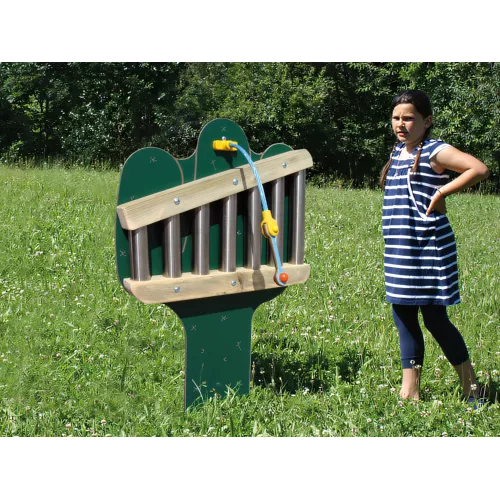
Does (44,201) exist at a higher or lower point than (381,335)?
higher

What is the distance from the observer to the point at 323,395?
318 centimetres

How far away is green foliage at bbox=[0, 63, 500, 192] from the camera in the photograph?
4.57m

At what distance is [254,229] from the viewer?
286cm

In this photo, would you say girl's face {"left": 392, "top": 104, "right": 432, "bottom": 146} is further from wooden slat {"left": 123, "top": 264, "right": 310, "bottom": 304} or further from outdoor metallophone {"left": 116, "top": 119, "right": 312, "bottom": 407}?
wooden slat {"left": 123, "top": 264, "right": 310, "bottom": 304}

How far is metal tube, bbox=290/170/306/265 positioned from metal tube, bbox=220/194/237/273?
1.20ft

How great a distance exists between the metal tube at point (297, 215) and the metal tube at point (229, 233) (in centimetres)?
37

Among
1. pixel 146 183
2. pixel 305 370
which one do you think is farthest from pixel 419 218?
pixel 146 183

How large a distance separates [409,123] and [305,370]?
56.3 inches

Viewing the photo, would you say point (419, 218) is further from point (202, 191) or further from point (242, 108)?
point (242, 108)

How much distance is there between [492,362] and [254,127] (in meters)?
3.66

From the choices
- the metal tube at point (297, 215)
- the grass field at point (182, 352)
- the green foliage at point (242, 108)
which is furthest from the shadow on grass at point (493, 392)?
the green foliage at point (242, 108)

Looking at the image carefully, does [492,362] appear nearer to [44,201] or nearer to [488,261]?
[488,261]

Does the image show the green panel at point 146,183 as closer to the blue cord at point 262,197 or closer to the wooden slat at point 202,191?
the wooden slat at point 202,191

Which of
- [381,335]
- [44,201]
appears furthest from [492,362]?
[44,201]
